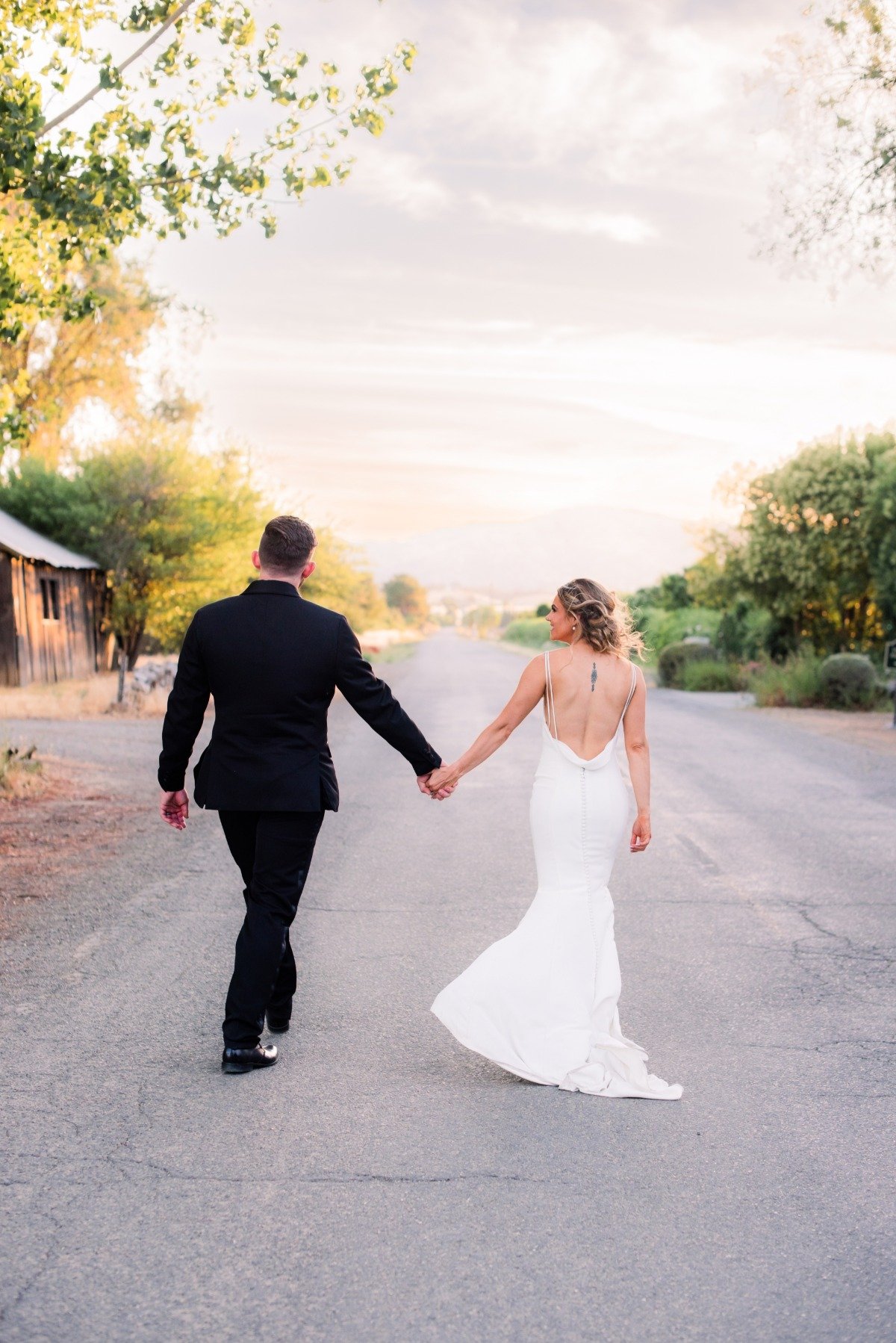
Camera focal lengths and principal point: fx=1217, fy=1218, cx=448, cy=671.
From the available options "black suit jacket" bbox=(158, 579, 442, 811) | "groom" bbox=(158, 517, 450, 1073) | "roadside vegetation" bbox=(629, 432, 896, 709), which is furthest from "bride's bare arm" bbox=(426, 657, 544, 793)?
"roadside vegetation" bbox=(629, 432, 896, 709)

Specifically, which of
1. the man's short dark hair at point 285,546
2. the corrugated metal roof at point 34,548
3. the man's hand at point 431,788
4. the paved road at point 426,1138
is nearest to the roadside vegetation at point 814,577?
the corrugated metal roof at point 34,548

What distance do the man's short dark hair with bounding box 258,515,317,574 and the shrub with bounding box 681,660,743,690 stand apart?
2701 cm

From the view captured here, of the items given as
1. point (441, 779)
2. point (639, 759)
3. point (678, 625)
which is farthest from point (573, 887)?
point (678, 625)

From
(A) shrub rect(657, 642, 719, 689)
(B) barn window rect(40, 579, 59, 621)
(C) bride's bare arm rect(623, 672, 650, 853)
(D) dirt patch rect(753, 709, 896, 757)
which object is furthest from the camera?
(A) shrub rect(657, 642, 719, 689)

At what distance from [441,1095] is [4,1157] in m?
1.50

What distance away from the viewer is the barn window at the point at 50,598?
93.1 ft

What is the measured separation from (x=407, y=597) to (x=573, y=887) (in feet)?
532

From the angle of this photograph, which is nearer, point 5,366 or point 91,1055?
point 91,1055

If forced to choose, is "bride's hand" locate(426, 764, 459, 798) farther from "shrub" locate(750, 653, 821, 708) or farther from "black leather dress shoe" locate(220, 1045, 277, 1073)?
"shrub" locate(750, 653, 821, 708)

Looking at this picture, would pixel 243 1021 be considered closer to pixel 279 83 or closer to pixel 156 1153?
pixel 156 1153

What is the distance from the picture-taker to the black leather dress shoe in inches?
182

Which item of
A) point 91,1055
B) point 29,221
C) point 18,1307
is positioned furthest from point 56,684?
point 18,1307

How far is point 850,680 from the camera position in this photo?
24.2m

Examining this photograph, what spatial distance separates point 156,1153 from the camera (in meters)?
3.91
